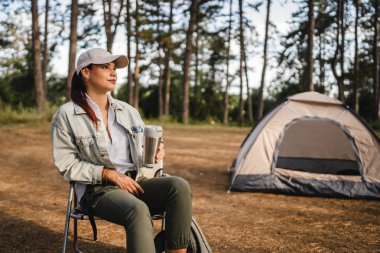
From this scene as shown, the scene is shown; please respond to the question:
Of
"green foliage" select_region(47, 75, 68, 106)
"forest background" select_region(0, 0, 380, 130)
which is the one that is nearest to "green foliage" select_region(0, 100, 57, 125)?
"forest background" select_region(0, 0, 380, 130)

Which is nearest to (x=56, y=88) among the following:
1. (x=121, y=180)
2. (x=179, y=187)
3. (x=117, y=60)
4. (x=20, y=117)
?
(x=20, y=117)

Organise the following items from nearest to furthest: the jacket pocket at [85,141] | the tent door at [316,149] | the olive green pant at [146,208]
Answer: the olive green pant at [146,208]
the jacket pocket at [85,141]
the tent door at [316,149]

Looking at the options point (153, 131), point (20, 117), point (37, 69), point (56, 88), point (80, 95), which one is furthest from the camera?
point (56, 88)

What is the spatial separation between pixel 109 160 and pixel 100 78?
1.92 ft

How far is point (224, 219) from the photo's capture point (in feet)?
14.5

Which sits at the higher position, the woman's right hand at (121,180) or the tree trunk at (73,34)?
the tree trunk at (73,34)

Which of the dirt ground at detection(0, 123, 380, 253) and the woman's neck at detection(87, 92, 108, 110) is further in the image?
the dirt ground at detection(0, 123, 380, 253)

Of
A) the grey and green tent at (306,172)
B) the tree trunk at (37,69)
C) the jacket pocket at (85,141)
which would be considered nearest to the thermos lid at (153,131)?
the jacket pocket at (85,141)

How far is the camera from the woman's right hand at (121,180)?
8.04 ft

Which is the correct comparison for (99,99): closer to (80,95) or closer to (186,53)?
(80,95)

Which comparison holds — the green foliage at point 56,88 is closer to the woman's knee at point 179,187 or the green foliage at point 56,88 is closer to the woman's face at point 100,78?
the woman's face at point 100,78

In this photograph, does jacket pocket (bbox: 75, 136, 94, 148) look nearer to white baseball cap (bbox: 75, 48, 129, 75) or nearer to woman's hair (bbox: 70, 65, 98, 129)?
woman's hair (bbox: 70, 65, 98, 129)

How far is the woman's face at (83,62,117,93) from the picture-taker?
2705mm

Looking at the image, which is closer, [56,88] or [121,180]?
[121,180]
